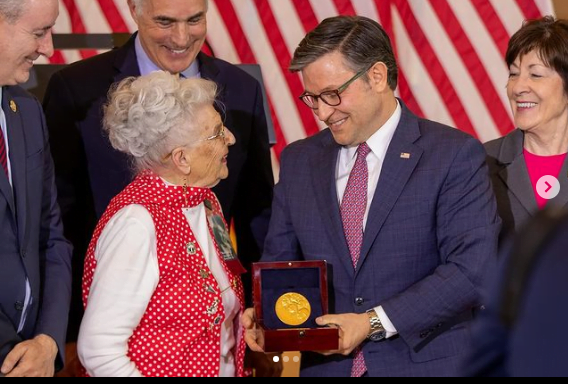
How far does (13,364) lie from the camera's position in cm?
285

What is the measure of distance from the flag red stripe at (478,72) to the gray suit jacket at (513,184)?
1516mm

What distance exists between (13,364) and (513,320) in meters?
2.03

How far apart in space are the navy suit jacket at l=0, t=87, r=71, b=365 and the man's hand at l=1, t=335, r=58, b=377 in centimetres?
6

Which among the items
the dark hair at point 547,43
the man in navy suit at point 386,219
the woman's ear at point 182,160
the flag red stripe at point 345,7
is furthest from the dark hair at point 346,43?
the flag red stripe at point 345,7

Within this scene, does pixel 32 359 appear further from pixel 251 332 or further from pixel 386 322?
pixel 386 322

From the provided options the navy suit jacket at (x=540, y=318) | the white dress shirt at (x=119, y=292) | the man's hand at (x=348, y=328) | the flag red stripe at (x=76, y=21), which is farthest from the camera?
the flag red stripe at (x=76, y=21)

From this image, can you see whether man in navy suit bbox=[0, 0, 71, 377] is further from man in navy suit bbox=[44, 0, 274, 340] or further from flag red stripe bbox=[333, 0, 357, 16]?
flag red stripe bbox=[333, 0, 357, 16]

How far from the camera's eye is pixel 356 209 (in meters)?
3.18

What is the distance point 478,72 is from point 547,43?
164 cm

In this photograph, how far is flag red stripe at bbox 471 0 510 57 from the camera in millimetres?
5164

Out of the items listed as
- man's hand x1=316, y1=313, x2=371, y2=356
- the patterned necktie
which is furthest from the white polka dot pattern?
the patterned necktie

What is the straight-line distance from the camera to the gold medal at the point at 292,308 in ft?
9.97

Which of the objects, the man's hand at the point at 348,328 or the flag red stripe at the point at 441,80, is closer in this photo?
the man's hand at the point at 348,328

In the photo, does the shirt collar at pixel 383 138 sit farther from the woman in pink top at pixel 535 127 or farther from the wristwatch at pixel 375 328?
the woman in pink top at pixel 535 127
